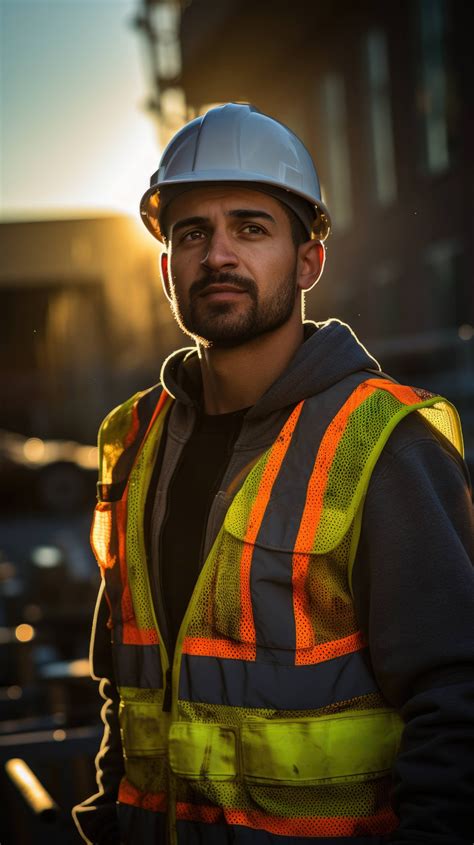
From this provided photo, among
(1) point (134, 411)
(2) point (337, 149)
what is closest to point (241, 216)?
(1) point (134, 411)

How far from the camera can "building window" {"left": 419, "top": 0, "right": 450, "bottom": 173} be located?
19516 mm

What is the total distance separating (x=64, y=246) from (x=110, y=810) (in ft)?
127

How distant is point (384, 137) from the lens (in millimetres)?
22438

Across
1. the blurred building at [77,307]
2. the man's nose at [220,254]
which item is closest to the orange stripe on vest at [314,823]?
the man's nose at [220,254]

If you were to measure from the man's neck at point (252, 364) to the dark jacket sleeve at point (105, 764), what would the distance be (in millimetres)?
717

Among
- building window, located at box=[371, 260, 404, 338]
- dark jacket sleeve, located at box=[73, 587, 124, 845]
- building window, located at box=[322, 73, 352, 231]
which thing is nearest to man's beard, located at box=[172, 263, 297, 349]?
dark jacket sleeve, located at box=[73, 587, 124, 845]

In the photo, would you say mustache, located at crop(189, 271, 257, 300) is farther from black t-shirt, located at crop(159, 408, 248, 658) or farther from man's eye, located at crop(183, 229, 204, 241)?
black t-shirt, located at crop(159, 408, 248, 658)

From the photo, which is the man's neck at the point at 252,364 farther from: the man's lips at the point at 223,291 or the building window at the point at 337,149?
the building window at the point at 337,149

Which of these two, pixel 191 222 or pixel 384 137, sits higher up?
pixel 384 137

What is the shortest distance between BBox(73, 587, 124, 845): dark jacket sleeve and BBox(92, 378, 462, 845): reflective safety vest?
1.25ft

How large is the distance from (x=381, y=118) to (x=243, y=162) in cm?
2055

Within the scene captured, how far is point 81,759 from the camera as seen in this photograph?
191 inches

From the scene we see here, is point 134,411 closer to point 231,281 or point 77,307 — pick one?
point 231,281

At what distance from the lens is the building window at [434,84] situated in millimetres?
19516
